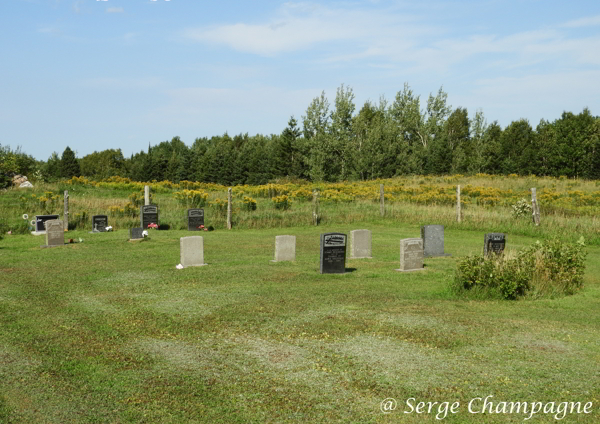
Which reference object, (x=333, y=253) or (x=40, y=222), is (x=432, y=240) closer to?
(x=333, y=253)

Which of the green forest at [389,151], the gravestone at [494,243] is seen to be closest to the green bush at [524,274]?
the gravestone at [494,243]

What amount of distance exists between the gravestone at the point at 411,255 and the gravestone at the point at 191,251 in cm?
596

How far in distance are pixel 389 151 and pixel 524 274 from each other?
6662 centimetres

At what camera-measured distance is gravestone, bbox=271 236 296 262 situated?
17.9 m

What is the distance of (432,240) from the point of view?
1939 centimetres

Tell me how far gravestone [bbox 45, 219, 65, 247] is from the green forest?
4156 cm

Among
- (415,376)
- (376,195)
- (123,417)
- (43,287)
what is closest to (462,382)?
(415,376)

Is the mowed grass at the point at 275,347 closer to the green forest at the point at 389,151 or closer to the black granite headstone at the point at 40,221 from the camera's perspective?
the black granite headstone at the point at 40,221

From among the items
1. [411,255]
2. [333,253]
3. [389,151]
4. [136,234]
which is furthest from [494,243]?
[389,151]

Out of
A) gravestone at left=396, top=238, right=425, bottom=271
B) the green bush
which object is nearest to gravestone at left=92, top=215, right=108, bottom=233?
gravestone at left=396, top=238, right=425, bottom=271

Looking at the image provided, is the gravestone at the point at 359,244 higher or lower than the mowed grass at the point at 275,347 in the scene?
higher

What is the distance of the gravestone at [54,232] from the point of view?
2198 cm

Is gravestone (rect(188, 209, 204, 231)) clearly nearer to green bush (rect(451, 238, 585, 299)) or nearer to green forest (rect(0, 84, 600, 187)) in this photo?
green bush (rect(451, 238, 585, 299))

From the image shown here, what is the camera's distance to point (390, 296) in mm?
12641
